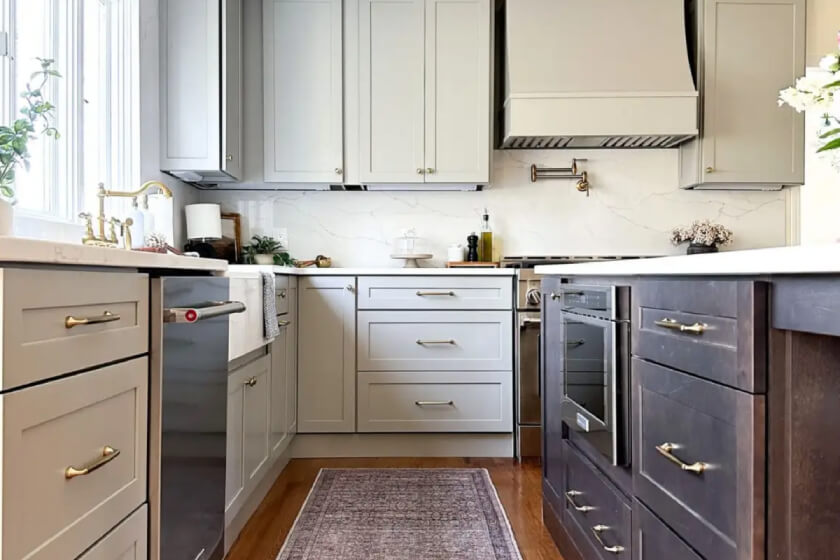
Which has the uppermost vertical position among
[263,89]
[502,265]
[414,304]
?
[263,89]

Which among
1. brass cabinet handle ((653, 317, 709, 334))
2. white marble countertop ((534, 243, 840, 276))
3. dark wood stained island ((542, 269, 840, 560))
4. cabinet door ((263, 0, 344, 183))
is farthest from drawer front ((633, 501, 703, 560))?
cabinet door ((263, 0, 344, 183))

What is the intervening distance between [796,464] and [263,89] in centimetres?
288

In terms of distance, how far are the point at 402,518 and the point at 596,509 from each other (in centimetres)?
83

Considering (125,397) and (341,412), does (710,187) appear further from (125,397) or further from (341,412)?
(125,397)

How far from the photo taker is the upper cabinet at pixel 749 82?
3006 mm

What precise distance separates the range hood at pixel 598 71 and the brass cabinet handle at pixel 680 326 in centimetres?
200

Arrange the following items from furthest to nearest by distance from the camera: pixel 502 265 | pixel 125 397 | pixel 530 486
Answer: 1. pixel 502 265
2. pixel 530 486
3. pixel 125 397

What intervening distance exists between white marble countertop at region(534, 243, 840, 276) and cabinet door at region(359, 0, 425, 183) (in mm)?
1850

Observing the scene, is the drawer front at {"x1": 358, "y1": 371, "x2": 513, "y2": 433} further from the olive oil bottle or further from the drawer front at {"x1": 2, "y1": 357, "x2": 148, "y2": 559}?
the drawer front at {"x1": 2, "y1": 357, "x2": 148, "y2": 559}

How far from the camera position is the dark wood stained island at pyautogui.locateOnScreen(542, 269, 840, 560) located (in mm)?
783

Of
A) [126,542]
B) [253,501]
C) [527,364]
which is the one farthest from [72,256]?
[527,364]

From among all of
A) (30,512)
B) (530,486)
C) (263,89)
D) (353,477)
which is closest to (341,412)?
(353,477)

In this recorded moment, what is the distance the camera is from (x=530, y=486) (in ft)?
7.80

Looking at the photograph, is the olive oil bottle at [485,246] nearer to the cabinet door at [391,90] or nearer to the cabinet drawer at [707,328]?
the cabinet door at [391,90]
